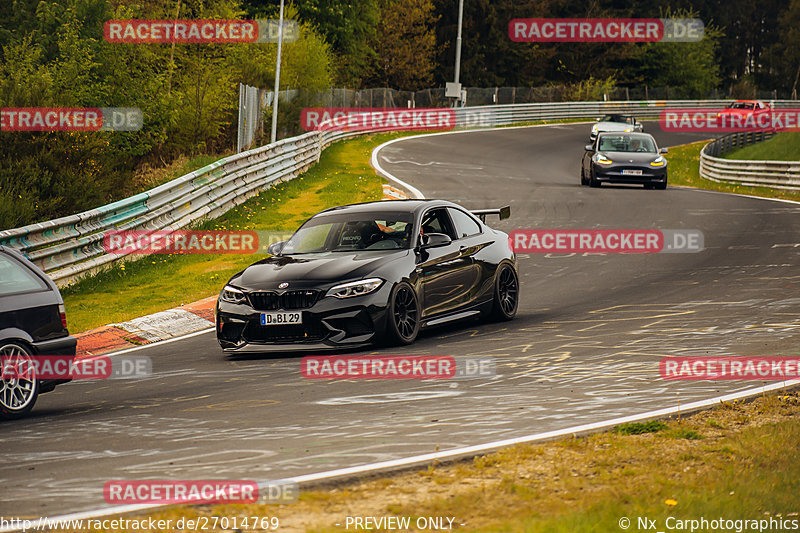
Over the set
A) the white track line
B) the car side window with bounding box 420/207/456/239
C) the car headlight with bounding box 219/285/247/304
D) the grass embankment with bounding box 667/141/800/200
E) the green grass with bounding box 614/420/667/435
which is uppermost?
the car side window with bounding box 420/207/456/239

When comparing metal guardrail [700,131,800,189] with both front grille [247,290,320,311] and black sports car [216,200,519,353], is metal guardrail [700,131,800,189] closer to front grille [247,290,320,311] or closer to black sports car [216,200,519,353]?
black sports car [216,200,519,353]

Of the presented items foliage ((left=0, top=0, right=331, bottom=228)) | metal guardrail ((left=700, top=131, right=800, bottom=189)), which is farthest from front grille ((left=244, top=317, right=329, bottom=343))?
metal guardrail ((left=700, top=131, right=800, bottom=189))

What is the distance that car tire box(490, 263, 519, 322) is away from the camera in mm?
12852

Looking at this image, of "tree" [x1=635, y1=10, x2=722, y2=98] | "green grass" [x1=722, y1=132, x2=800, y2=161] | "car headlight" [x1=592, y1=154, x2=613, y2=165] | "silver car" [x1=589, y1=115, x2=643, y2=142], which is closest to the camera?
"car headlight" [x1=592, y1=154, x2=613, y2=165]

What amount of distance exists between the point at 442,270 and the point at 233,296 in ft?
7.60

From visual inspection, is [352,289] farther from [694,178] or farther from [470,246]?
[694,178]

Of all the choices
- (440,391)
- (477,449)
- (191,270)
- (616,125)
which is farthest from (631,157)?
(477,449)

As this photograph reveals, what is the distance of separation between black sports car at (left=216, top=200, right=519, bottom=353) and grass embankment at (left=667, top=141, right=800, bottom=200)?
18.9 metres

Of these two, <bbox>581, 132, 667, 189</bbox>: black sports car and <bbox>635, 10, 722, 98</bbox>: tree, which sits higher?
<bbox>635, 10, 722, 98</bbox>: tree

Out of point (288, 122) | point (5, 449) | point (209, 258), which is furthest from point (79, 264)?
point (288, 122)

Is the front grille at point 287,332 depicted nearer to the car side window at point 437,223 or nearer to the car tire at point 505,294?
the car side window at point 437,223

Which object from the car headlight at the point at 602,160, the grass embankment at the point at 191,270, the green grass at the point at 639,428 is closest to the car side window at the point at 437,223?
the grass embankment at the point at 191,270

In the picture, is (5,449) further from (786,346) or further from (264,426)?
(786,346)

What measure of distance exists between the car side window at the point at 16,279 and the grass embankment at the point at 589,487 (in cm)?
421
